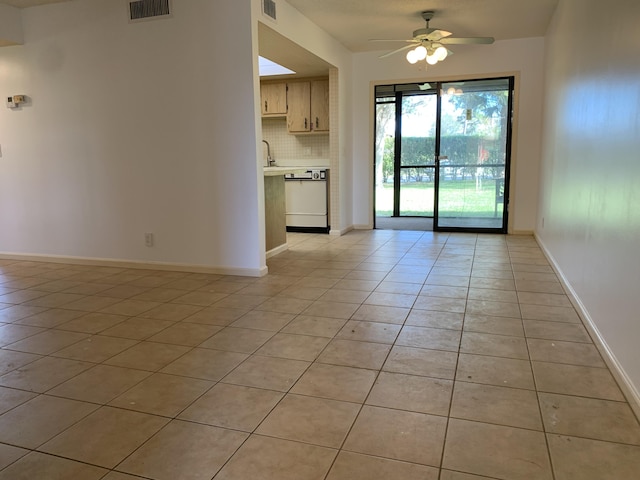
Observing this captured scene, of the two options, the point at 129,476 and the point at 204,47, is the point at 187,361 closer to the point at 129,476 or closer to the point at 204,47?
the point at 129,476

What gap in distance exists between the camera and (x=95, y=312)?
3287 mm

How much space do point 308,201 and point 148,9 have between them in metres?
3.24

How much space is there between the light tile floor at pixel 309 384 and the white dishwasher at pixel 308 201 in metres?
2.78

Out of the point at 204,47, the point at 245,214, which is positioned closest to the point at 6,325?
the point at 245,214

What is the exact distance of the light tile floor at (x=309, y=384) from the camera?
1.62 m

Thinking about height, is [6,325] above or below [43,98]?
below

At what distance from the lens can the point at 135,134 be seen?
4406 mm

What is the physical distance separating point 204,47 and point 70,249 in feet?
8.31

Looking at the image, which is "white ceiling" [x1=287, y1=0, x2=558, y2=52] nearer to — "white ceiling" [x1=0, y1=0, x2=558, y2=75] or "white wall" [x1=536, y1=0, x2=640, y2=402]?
"white ceiling" [x1=0, y1=0, x2=558, y2=75]

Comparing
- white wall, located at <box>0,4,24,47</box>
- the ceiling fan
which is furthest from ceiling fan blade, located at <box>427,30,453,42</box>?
white wall, located at <box>0,4,24,47</box>

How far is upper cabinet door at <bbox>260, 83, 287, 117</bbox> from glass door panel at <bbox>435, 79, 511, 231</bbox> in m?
→ 2.25

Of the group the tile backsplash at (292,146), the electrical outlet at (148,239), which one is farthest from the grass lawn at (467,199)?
the electrical outlet at (148,239)

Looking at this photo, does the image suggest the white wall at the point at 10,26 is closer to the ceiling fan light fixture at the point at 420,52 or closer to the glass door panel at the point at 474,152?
the ceiling fan light fixture at the point at 420,52

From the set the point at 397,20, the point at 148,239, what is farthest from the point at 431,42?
the point at 148,239
